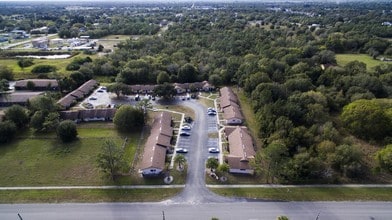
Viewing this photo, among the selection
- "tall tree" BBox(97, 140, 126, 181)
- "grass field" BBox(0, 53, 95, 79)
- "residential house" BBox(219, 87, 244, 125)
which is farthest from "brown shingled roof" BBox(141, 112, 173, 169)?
"grass field" BBox(0, 53, 95, 79)

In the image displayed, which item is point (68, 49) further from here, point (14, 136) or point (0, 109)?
point (14, 136)

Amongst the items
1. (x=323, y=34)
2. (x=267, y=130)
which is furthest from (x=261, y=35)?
(x=267, y=130)

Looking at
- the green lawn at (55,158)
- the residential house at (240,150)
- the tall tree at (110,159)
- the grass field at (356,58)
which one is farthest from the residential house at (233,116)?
the grass field at (356,58)

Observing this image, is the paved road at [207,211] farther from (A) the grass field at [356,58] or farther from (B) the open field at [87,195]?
(A) the grass field at [356,58]

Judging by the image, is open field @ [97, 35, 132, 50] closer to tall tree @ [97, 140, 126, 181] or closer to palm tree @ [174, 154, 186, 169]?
tall tree @ [97, 140, 126, 181]

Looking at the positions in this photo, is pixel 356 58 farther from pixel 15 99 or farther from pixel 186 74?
pixel 15 99

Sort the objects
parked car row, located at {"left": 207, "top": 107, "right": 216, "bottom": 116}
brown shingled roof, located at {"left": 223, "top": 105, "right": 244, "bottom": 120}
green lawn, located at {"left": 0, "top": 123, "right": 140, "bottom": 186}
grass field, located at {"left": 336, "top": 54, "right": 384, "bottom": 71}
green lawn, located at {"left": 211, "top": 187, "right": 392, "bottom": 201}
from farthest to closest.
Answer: grass field, located at {"left": 336, "top": 54, "right": 384, "bottom": 71} < parked car row, located at {"left": 207, "top": 107, "right": 216, "bottom": 116} < brown shingled roof, located at {"left": 223, "top": 105, "right": 244, "bottom": 120} < green lawn, located at {"left": 0, "top": 123, "right": 140, "bottom": 186} < green lawn, located at {"left": 211, "top": 187, "right": 392, "bottom": 201}
